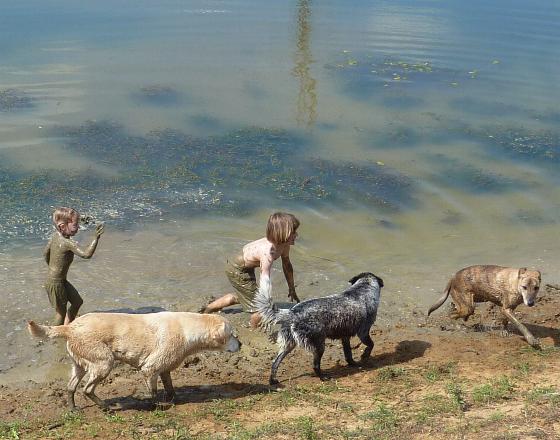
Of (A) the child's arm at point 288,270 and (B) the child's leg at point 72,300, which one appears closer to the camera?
(B) the child's leg at point 72,300

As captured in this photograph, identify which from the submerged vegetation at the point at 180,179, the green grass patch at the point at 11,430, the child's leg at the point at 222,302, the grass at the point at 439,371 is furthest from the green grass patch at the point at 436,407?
the submerged vegetation at the point at 180,179

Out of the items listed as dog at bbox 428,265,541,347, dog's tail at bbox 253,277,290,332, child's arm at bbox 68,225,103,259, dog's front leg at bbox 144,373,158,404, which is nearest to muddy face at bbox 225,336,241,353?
dog's tail at bbox 253,277,290,332

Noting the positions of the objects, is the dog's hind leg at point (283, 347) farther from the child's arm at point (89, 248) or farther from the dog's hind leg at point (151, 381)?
the child's arm at point (89, 248)

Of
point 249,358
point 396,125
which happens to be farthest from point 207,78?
point 249,358

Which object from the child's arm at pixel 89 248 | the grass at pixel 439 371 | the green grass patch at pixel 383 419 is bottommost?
the grass at pixel 439 371

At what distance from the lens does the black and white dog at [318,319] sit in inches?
344

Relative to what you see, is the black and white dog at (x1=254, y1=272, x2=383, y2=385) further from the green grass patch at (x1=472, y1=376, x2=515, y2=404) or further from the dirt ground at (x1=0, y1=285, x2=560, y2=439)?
the green grass patch at (x1=472, y1=376, x2=515, y2=404)

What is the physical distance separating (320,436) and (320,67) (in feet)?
54.4

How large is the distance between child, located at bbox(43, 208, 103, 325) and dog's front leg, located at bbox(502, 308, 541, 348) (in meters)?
5.53

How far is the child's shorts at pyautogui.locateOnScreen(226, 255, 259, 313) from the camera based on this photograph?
10.2 m

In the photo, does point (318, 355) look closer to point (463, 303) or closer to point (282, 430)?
point (282, 430)

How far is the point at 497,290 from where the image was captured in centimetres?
1050

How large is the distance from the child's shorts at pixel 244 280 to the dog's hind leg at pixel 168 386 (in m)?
2.02

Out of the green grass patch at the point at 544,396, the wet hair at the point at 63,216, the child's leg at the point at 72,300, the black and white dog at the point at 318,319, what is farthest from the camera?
the child's leg at the point at 72,300
